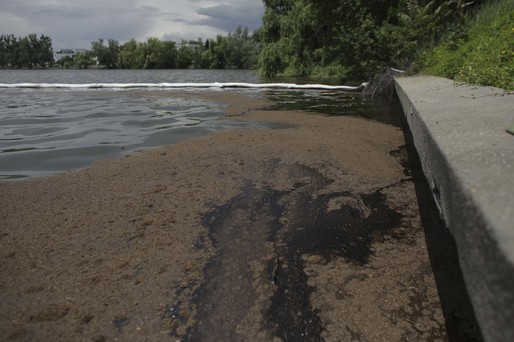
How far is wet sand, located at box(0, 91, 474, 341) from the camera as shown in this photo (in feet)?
5.55

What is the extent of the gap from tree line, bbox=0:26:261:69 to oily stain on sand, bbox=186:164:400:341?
71209mm

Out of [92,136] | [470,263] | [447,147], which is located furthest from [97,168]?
[470,263]

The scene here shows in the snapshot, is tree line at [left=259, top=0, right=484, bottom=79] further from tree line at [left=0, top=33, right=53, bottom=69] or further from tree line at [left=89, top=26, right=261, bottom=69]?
tree line at [left=0, top=33, right=53, bottom=69]

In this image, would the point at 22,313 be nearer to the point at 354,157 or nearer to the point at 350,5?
the point at 354,157

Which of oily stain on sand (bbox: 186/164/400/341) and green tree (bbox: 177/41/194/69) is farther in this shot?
green tree (bbox: 177/41/194/69)

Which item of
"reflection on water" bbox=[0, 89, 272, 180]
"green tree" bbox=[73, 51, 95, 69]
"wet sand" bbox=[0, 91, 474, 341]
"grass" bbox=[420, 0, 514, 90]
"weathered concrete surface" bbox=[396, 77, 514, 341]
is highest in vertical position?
"green tree" bbox=[73, 51, 95, 69]

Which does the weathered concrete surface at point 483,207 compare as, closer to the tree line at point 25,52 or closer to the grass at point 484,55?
the grass at point 484,55

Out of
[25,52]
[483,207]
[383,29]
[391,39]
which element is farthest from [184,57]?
[483,207]

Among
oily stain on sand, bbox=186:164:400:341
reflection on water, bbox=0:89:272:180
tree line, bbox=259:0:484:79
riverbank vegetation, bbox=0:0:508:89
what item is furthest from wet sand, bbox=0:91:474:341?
tree line, bbox=259:0:484:79

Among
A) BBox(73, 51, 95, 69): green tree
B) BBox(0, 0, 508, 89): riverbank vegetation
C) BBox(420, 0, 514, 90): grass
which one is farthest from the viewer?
BBox(73, 51, 95, 69): green tree

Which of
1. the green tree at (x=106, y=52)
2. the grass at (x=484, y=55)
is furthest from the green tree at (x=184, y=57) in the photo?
the grass at (x=484, y=55)

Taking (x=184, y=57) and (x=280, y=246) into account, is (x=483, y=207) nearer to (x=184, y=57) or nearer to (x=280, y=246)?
(x=280, y=246)

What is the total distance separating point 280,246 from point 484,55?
6.30m

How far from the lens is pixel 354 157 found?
438cm
